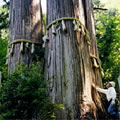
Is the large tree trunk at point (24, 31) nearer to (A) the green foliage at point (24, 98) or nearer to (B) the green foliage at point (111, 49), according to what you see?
(A) the green foliage at point (24, 98)

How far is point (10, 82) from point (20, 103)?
433 millimetres

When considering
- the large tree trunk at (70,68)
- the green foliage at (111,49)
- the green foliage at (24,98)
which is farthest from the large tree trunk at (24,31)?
the green foliage at (111,49)

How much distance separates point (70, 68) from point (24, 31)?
7.74ft

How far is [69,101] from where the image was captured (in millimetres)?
4758

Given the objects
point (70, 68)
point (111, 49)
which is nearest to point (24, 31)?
point (70, 68)

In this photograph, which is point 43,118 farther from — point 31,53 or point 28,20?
point 28,20

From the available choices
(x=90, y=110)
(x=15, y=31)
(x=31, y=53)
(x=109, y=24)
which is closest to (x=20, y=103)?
(x=90, y=110)

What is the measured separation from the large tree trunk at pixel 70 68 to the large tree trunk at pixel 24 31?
703mm

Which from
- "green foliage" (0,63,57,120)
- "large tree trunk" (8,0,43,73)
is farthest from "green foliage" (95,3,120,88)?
"green foliage" (0,63,57,120)

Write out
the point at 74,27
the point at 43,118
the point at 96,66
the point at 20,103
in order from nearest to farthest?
the point at 20,103, the point at 43,118, the point at 74,27, the point at 96,66

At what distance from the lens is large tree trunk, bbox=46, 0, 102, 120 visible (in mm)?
4730

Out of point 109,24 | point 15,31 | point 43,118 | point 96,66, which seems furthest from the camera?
point 109,24

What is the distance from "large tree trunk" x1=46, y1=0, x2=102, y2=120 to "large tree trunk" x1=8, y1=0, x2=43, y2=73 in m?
0.70

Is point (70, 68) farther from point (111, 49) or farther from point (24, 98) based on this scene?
point (111, 49)
